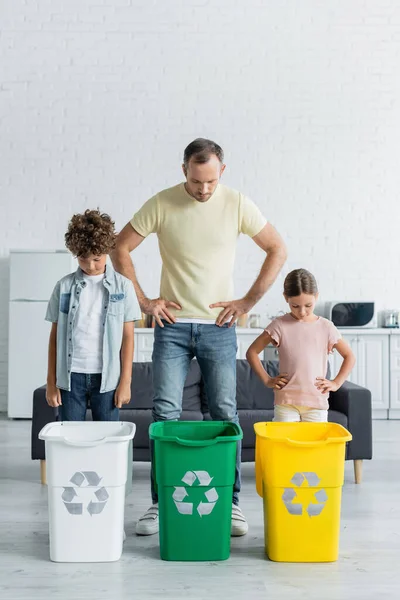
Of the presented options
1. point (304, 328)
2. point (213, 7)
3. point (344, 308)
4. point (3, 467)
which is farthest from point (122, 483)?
point (213, 7)

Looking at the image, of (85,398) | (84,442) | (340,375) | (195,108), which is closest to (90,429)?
(85,398)

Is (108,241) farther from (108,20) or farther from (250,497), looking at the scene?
(108,20)

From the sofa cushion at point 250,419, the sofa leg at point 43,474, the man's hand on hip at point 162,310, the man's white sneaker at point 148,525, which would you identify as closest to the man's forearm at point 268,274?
the man's hand on hip at point 162,310

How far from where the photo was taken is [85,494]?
2734 mm

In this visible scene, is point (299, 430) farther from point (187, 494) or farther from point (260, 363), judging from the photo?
point (187, 494)

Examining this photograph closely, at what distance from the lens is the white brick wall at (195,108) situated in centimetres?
707

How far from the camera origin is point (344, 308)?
686cm

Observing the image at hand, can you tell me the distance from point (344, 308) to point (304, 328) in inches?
142

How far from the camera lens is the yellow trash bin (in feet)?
8.98

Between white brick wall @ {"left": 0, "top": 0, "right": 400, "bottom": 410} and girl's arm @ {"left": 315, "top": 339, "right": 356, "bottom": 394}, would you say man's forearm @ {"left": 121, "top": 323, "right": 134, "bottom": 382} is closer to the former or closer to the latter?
girl's arm @ {"left": 315, "top": 339, "right": 356, "bottom": 394}

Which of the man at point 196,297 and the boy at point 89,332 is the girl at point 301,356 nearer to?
the man at point 196,297

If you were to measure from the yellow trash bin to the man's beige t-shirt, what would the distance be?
2.05 ft

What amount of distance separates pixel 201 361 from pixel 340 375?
0.65 meters

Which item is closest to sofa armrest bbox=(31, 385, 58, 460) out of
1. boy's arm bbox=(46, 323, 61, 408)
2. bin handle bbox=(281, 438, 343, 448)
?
boy's arm bbox=(46, 323, 61, 408)
